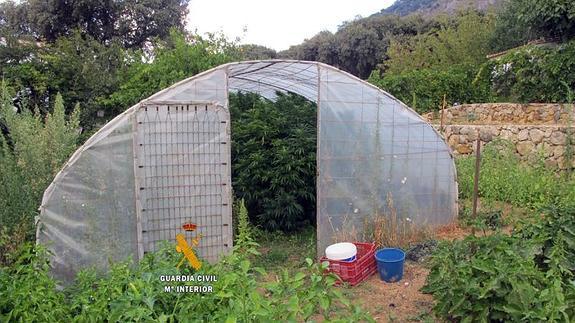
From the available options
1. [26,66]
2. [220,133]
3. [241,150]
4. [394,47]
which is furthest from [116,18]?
[220,133]

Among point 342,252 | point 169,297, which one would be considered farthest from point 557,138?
point 169,297

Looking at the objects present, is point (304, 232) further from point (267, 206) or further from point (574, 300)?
point (574, 300)

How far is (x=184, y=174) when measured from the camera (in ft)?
14.4

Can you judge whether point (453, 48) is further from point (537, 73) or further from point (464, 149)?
point (464, 149)

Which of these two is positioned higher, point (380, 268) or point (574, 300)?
point (574, 300)

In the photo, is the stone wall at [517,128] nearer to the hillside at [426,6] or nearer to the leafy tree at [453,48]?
the leafy tree at [453,48]

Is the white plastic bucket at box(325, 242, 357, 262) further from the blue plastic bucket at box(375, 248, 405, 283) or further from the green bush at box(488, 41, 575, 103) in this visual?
the green bush at box(488, 41, 575, 103)

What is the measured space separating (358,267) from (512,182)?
11.0ft

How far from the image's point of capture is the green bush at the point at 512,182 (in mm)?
6247

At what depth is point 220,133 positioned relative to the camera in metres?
4.50

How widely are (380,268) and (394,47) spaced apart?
54.1 ft

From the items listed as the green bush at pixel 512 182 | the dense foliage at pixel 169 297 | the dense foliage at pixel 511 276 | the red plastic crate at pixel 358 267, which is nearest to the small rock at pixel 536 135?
the green bush at pixel 512 182

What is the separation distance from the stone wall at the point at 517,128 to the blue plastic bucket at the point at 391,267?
3348 millimetres

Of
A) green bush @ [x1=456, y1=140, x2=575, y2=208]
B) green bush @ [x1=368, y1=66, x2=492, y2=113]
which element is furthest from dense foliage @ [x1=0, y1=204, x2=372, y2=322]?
green bush @ [x1=368, y1=66, x2=492, y2=113]
